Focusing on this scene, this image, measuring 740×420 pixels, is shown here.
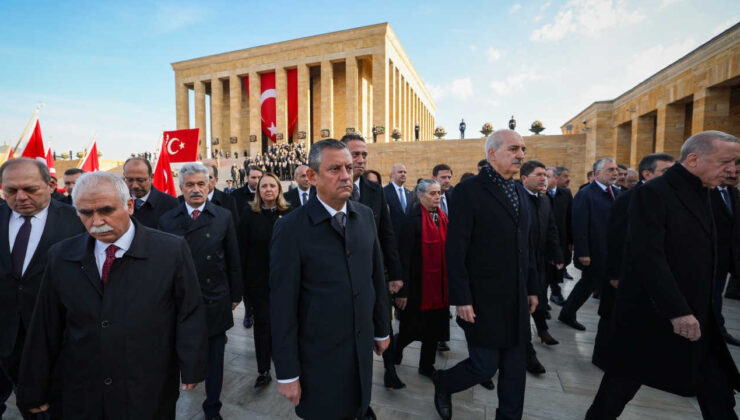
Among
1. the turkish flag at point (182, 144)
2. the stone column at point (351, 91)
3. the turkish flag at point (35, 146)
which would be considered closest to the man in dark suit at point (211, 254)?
the turkish flag at point (35, 146)

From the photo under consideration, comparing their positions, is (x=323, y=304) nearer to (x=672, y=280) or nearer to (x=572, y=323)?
(x=672, y=280)

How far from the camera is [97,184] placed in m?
1.73

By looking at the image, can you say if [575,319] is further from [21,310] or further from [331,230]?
[21,310]

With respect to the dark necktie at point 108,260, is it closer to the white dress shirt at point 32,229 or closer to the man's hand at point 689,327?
the white dress shirt at point 32,229

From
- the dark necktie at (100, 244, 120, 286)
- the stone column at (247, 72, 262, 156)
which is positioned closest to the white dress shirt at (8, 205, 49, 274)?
the dark necktie at (100, 244, 120, 286)

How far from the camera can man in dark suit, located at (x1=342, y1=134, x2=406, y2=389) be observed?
10.3 feet

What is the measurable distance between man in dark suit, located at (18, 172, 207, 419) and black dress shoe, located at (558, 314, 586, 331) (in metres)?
4.66

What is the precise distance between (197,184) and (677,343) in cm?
359

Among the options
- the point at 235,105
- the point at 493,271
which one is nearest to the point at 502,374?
the point at 493,271

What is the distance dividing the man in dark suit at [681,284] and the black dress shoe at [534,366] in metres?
1.22

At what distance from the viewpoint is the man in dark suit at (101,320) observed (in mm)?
1712

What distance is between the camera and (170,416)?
6.56ft

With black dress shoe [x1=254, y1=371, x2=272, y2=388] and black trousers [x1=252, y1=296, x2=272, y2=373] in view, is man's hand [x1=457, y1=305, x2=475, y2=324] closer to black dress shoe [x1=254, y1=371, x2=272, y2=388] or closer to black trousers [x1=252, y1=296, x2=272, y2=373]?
black trousers [x1=252, y1=296, x2=272, y2=373]

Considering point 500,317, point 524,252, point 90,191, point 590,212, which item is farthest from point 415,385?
point 590,212
